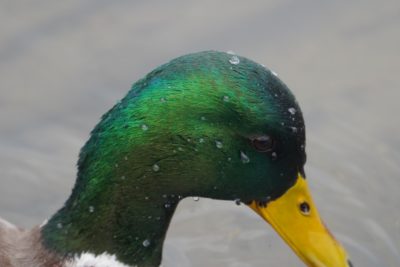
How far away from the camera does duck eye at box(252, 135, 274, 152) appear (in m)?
3.18

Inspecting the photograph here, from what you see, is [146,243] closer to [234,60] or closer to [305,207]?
[305,207]

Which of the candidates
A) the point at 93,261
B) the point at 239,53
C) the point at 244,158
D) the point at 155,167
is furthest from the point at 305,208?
the point at 239,53

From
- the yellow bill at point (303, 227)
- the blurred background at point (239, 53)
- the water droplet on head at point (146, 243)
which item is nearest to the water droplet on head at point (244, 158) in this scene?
the yellow bill at point (303, 227)

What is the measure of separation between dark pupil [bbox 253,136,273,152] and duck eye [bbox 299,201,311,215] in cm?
26

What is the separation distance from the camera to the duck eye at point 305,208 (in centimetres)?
338

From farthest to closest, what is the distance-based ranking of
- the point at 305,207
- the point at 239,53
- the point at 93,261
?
the point at 239,53 < the point at 93,261 < the point at 305,207

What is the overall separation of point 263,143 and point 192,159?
0.75 ft

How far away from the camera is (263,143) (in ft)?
10.5

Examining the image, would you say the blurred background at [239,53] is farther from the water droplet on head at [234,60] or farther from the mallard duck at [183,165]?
the water droplet on head at [234,60]

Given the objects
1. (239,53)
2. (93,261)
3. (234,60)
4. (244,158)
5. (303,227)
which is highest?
(239,53)

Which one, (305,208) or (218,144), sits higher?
(218,144)

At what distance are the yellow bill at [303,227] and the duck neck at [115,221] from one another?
1.09 ft

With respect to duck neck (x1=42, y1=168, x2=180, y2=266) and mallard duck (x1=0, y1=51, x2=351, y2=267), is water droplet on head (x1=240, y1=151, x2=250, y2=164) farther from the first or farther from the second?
duck neck (x1=42, y1=168, x2=180, y2=266)

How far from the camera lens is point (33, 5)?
18.4ft
